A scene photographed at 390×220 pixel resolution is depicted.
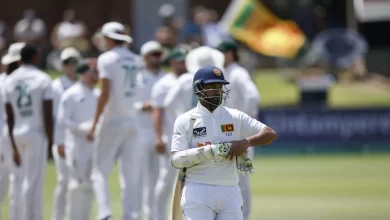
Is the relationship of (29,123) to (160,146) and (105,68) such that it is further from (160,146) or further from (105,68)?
(160,146)

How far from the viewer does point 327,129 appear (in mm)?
26219

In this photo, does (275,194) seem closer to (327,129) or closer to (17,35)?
(327,129)

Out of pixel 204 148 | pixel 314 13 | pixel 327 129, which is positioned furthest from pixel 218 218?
pixel 314 13

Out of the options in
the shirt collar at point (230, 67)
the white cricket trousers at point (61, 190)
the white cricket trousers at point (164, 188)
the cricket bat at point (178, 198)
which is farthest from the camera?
the white cricket trousers at point (61, 190)

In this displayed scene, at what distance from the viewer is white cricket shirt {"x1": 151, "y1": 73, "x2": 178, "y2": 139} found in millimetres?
15000

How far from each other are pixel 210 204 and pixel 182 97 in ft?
14.5

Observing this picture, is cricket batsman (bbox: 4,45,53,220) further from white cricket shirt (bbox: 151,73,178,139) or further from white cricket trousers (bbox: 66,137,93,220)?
white cricket shirt (bbox: 151,73,178,139)

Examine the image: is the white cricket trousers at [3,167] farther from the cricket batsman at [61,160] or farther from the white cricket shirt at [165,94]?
the white cricket shirt at [165,94]

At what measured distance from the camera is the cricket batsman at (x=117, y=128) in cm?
1326

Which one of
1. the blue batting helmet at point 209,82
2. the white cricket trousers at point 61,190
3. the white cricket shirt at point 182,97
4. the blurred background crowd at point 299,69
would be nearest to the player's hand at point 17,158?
the white cricket trousers at point 61,190

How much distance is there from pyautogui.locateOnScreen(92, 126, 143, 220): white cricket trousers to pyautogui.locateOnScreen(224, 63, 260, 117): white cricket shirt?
1359 millimetres

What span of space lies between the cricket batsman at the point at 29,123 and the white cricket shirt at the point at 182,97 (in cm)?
161

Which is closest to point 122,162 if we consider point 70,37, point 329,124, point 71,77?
point 71,77

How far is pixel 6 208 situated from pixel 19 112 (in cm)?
491
